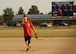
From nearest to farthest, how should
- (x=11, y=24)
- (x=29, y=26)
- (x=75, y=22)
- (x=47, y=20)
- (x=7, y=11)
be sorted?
1. (x=29, y=26)
2. (x=11, y=24)
3. (x=75, y=22)
4. (x=47, y=20)
5. (x=7, y=11)

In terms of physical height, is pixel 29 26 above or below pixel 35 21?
above

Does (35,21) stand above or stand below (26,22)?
below

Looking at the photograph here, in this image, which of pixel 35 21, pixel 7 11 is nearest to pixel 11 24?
pixel 35 21

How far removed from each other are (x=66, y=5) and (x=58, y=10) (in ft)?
6.99

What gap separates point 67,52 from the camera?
13164 mm

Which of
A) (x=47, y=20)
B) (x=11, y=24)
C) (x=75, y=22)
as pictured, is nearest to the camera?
(x=11, y=24)

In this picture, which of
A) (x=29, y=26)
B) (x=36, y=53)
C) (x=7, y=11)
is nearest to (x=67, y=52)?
(x=36, y=53)

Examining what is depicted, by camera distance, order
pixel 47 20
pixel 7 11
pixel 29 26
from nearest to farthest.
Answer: pixel 29 26
pixel 47 20
pixel 7 11

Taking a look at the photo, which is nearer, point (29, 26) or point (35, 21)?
point (29, 26)

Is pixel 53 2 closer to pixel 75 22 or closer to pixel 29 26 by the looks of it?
pixel 75 22

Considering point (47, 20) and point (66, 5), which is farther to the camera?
point (47, 20)

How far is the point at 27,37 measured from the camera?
14.3m

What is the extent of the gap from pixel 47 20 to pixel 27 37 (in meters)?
78.8

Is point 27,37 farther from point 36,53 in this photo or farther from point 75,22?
point 75,22
